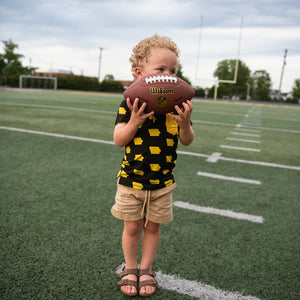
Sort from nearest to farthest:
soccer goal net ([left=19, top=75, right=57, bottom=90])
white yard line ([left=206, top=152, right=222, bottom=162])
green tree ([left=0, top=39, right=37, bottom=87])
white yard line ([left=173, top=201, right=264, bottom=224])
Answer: white yard line ([left=173, top=201, right=264, bottom=224]) → white yard line ([left=206, top=152, right=222, bottom=162]) → soccer goal net ([left=19, top=75, right=57, bottom=90]) → green tree ([left=0, top=39, right=37, bottom=87])

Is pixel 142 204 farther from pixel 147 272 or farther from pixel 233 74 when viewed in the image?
pixel 233 74

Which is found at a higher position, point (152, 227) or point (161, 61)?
point (161, 61)

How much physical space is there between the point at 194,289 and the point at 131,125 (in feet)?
3.09

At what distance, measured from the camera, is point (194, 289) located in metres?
1.65

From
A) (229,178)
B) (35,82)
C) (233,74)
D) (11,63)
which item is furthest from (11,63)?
(229,178)

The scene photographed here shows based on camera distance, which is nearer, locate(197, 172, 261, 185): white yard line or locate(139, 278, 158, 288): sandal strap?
locate(139, 278, 158, 288): sandal strap

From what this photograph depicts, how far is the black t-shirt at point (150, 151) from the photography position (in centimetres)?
157

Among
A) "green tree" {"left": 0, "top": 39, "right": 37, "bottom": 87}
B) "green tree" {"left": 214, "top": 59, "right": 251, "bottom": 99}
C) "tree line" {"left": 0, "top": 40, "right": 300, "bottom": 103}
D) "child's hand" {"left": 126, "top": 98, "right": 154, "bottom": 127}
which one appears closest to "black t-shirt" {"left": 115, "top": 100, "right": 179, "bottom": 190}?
"child's hand" {"left": 126, "top": 98, "right": 154, "bottom": 127}

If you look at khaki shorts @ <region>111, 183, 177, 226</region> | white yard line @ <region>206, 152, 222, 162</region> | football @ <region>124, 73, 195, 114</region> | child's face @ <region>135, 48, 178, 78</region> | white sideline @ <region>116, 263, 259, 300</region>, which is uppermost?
child's face @ <region>135, 48, 178, 78</region>

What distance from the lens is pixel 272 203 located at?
292 centimetres

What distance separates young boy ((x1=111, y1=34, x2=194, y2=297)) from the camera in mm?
1534

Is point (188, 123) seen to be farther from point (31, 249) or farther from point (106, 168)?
point (106, 168)

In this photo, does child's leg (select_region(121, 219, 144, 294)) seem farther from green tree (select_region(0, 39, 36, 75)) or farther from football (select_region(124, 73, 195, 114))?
green tree (select_region(0, 39, 36, 75))

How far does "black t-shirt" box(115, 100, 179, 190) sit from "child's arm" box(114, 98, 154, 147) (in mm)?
54
